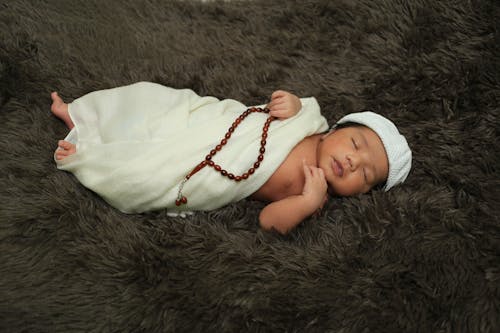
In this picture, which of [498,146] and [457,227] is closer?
[457,227]

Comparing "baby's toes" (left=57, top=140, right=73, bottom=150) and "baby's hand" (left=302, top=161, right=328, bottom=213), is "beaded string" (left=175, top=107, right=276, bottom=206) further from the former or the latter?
"baby's toes" (left=57, top=140, right=73, bottom=150)

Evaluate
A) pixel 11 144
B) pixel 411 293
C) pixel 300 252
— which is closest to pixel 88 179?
pixel 11 144

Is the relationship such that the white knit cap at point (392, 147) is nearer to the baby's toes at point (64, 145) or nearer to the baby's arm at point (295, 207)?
the baby's arm at point (295, 207)

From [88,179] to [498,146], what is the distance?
1.02 meters

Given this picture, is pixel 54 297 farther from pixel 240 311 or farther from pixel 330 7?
pixel 330 7

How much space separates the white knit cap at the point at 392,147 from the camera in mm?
1123

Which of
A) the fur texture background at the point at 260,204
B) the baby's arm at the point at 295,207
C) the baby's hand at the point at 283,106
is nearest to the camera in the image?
the fur texture background at the point at 260,204

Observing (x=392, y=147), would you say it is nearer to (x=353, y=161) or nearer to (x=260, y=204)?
(x=353, y=161)

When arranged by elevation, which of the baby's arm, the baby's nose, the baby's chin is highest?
the baby's nose

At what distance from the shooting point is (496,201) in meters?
1.02

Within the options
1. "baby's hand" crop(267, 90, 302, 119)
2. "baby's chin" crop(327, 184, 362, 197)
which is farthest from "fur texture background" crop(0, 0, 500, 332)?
"baby's hand" crop(267, 90, 302, 119)

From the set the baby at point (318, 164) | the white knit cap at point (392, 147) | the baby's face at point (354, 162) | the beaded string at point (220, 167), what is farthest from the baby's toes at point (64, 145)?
the white knit cap at point (392, 147)

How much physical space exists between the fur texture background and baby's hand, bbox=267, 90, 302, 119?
21 cm

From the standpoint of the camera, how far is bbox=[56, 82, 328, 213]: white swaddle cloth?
1.07 meters
